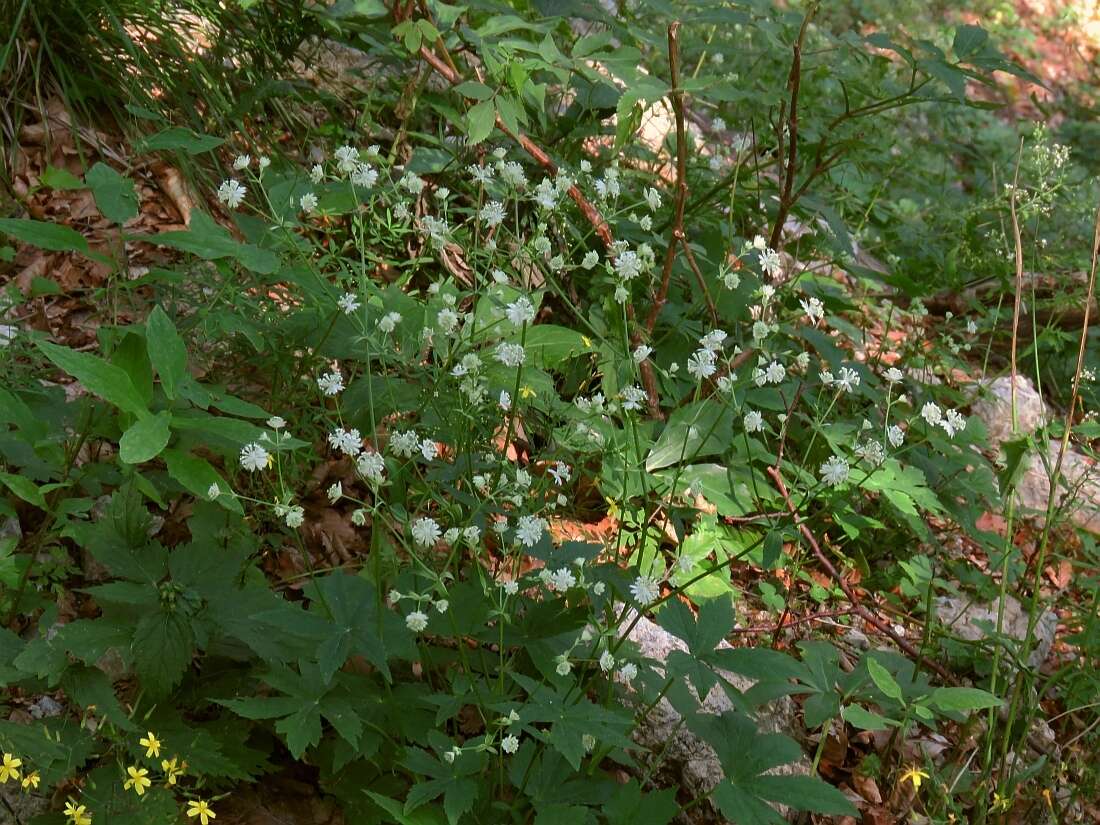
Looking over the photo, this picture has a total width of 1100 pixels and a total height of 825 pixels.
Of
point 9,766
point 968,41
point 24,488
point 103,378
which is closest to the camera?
point 9,766

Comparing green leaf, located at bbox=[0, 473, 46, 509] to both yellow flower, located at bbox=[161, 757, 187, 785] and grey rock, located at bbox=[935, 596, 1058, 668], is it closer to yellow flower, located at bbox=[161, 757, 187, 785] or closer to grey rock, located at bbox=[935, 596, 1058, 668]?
yellow flower, located at bbox=[161, 757, 187, 785]

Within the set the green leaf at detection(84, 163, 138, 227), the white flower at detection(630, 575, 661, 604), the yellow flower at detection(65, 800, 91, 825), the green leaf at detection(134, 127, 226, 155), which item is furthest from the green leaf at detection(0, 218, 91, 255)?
the white flower at detection(630, 575, 661, 604)

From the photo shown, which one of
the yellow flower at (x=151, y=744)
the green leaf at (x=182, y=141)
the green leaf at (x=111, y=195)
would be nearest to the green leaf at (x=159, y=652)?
the yellow flower at (x=151, y=744)

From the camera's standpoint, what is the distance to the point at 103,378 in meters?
1.52

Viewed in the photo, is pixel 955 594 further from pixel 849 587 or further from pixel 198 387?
pixel 198 387

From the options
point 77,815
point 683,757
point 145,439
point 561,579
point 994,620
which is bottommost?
point 994,620

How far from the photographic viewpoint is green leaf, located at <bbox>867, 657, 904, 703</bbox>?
1.70m

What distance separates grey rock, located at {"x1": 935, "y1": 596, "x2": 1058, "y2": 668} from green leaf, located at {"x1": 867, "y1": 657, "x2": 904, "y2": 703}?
0.97 m

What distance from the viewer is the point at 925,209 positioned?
4.95 metres

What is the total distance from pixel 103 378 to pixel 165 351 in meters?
0.10

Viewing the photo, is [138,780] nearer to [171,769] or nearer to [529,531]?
[171,769]

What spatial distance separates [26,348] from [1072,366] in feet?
11.6

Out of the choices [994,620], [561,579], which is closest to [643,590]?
[561,579]

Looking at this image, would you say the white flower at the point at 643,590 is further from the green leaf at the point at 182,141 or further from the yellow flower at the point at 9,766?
the green leaf at the point at 182,141
